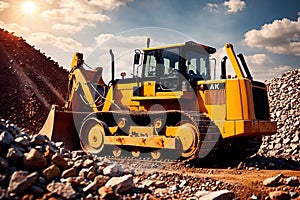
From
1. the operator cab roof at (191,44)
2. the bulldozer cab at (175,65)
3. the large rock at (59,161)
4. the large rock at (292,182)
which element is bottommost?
the large rock at (292,182)

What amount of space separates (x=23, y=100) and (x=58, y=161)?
15528 millimetres

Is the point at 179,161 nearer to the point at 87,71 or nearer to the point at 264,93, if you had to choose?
the point at 264,93

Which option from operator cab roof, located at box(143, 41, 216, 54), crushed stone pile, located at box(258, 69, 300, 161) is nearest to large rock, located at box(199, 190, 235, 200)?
operator cab roof, located at box(143, 41, 216, 54)

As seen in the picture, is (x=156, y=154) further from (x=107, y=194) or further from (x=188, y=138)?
(x=107, y=194)

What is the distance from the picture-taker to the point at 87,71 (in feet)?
40.9

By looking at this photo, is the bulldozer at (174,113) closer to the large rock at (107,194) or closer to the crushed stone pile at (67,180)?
the crushed stone pile at (67,180)

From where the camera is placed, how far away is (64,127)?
11.5m

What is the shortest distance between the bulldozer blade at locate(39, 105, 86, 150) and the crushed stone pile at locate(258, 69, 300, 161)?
260 inches

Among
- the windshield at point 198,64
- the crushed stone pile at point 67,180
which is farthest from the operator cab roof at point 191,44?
the crushed stone pile at point 67,180

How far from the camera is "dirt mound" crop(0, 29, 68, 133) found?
1906 centimetres

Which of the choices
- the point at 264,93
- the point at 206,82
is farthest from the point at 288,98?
the point at 206,82

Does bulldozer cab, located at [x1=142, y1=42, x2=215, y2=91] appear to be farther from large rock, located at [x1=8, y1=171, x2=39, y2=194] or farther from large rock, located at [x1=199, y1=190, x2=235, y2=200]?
large rock, located at [x1=8, y1=171, x2=39, y2=194]

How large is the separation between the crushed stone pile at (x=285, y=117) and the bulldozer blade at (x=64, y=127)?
260 inches

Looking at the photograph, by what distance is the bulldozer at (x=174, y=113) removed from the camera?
902 centimetres
